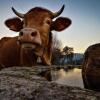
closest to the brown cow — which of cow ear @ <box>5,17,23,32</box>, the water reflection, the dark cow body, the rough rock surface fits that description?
cow ear @ <box>5,17,23,32</box>

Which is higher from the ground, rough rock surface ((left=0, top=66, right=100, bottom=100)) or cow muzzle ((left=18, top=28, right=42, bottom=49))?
cow muzzle ((left=18, top=28, right=42, bottom=49))

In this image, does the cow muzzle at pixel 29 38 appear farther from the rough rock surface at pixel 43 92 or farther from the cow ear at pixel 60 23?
the rough rock surface at pixel 43 92

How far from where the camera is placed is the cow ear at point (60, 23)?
7.38 meters

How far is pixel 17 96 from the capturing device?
81.2 inches

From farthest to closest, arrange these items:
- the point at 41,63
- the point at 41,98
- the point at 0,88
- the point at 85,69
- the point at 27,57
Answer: the point at 41,63 < the point at 27,57 < the point at 0,88 < the point at 85,69 < the point at 41,98

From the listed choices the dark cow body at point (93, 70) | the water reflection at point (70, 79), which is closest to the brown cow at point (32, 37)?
the water reflection at point (70, 79)

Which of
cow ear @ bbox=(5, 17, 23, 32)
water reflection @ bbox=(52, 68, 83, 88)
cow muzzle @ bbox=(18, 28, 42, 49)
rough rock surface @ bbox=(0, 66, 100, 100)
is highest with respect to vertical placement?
cow ear @ bbox=(5, 17, 23, 32)

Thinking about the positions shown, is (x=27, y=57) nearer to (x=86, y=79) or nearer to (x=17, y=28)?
(x=17, y=28)

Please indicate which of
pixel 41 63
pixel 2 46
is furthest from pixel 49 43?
pixel 2 46

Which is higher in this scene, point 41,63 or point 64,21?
point 64,21

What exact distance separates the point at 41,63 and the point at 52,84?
468cm

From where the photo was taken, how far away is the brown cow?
228 inches

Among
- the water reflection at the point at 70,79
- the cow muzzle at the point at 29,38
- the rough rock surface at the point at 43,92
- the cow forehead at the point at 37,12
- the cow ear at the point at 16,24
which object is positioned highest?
the cow forehead at the point at 37,12

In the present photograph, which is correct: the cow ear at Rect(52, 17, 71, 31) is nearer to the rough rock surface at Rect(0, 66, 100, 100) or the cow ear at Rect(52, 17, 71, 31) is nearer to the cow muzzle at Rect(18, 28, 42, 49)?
the cow muzzle at Rect(18, 28, 42, 49)
